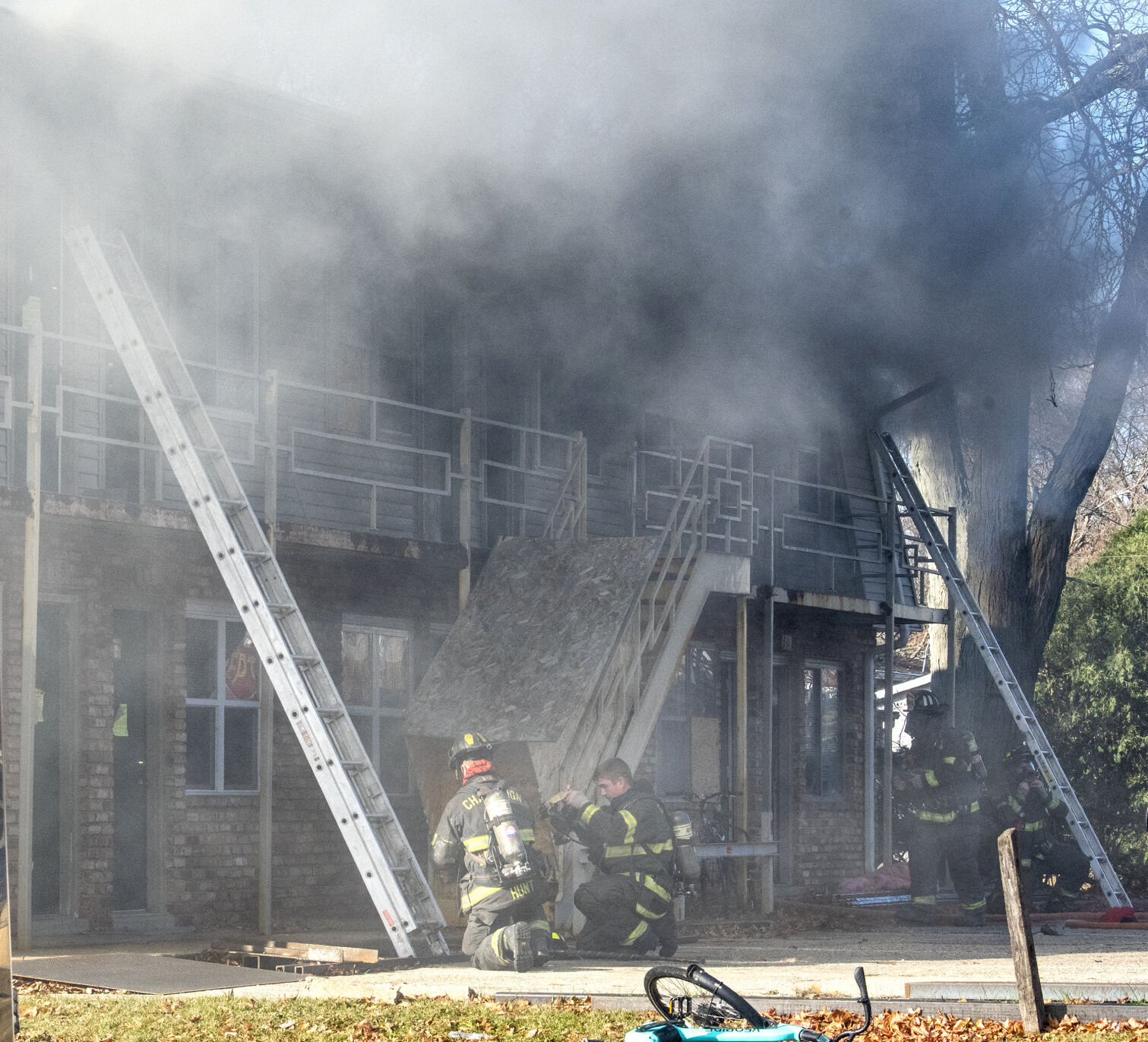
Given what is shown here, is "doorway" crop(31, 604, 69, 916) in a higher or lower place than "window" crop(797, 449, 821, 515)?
lower

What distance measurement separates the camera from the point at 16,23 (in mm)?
10031

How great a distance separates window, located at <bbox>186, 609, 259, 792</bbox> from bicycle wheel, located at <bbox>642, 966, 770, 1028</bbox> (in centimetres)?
786

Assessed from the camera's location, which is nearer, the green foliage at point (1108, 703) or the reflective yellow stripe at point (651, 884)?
the reflective yellow stripe at point (651, 884)

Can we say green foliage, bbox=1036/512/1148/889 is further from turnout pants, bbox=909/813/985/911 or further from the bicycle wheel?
the bicycle wheel

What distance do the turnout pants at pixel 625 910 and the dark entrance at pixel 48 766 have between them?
356 centimetres

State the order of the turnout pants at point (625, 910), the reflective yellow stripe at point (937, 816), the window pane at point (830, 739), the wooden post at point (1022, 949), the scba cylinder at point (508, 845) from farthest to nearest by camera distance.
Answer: the window pane at point (830, 739), the reflective yellow stripe at point (937, 816), the turnout pants at point (625, 910), the scba cylinder at point (508, 845), the wooden post at point (1022, 949)

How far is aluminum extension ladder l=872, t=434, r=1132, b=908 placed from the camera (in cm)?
1446

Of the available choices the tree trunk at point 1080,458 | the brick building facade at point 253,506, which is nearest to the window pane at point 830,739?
the tree trunk at point 1080,458

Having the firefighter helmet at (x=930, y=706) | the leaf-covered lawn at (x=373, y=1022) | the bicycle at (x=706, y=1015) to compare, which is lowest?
the leaf-covered lawn at (x=373, y=1022)

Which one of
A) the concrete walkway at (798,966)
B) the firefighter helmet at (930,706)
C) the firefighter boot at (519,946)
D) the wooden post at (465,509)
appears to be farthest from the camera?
the firefighter helmet at (930,706)

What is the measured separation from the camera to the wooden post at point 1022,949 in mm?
6816

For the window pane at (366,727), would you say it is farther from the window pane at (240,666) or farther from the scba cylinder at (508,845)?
the scba cylinder at (508,845)

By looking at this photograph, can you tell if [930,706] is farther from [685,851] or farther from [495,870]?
[495,870]

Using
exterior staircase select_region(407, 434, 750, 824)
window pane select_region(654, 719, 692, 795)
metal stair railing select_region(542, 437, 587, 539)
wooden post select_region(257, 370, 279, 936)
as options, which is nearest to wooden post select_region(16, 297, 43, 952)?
wooden post select_region(257, 370, 279, 936)
